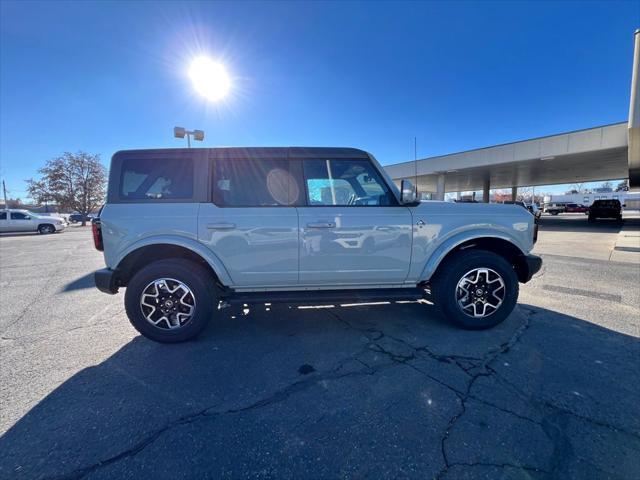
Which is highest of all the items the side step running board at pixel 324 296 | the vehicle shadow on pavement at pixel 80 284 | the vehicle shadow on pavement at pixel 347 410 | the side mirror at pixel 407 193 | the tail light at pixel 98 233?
the side mirror at pixel 407 193

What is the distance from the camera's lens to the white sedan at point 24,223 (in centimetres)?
1917

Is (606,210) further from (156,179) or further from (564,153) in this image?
(156,179)

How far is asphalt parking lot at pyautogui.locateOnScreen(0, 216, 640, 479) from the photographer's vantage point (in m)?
1.67

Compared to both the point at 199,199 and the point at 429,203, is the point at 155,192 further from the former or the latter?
the point at 429,203

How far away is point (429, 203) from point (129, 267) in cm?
355

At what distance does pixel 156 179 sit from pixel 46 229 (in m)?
25.1

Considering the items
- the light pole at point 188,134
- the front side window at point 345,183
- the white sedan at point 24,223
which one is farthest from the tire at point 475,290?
the white sedan at point 24,223

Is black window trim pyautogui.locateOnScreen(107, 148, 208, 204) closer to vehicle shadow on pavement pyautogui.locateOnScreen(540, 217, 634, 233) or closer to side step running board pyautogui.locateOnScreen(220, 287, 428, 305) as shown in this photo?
side step running board pyautogui.locateOnScreen(220, 287, 428, 305)

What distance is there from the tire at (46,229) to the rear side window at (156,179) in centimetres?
2463

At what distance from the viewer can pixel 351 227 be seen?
10.1 feet

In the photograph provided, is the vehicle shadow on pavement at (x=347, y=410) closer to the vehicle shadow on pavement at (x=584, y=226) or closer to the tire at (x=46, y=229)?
the vehicle shadow on pavement at (x=584, y=226)

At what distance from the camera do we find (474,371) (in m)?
2.53

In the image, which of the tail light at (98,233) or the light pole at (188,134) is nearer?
the tail light at (98,233)

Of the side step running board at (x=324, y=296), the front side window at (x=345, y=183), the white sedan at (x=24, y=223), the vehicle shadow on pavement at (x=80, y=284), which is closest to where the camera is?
the side step running board at (x=324, y=296)
